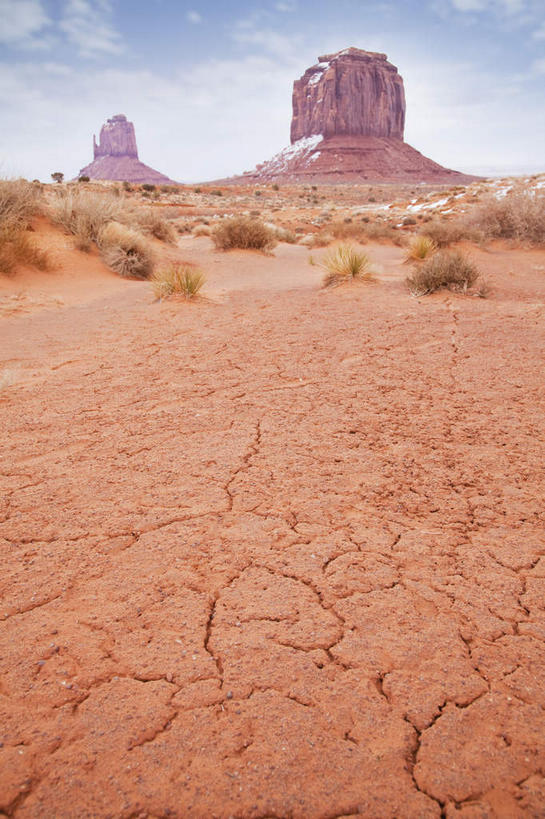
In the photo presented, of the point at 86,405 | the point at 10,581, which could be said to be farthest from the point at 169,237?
the point at 10,581


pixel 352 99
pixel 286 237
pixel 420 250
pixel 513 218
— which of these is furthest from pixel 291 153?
pixel 420 250

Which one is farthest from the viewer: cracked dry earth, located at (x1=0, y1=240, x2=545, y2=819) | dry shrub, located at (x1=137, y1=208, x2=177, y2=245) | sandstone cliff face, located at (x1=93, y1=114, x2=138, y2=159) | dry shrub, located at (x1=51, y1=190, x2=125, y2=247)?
sandstone cliff face, located at (x1=93, y1=114, x2=138, y2=159)

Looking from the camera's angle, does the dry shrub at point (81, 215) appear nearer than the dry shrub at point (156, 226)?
Yes

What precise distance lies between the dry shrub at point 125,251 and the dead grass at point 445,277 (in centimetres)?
588

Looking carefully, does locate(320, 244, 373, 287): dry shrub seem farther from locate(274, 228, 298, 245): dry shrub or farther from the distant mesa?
the distant mesa

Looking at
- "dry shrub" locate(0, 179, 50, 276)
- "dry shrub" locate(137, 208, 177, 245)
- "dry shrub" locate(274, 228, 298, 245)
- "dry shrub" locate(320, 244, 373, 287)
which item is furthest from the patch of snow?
"dry shrub" locate(320, 244, 373, 287)

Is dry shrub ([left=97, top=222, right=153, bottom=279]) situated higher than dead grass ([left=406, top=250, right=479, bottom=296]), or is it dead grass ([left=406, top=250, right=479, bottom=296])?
dry shrub ([left=97, top=222, right=153, bottom=279])

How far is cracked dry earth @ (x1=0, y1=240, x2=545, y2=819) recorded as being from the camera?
1.33 meters

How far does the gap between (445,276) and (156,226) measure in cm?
917

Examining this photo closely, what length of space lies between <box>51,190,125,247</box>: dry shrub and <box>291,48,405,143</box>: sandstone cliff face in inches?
3379

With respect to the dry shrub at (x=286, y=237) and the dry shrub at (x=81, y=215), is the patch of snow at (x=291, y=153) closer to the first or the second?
the dry shrub at (x=286, y=237)

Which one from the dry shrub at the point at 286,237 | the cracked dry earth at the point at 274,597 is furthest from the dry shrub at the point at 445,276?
the dry shrub at the point at 286,237

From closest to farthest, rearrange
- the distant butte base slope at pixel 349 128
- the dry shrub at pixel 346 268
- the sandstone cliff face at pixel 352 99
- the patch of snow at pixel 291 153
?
the dry shrub at pixel 346 268
the distant butte base slope at pixel 349 128
the patch of snow at pixel 291 153
the sandstone cliff face at pixel 352 99

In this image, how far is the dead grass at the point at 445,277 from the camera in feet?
25.1
